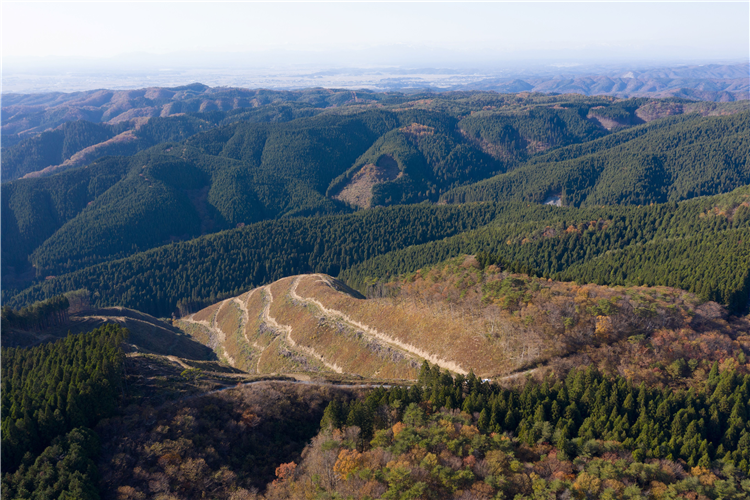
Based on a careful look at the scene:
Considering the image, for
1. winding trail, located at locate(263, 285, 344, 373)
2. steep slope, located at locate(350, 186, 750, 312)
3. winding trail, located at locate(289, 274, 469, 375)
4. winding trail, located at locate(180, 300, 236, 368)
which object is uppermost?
steep slope, located at locate(350, 186, 750, 312)

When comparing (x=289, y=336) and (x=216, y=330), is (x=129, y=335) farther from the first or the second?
(x=216, y=330)

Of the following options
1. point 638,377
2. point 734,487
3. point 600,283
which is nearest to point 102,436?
point 734,487

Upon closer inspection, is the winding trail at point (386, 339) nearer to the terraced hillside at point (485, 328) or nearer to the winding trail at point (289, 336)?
the terraced hillside at point (485, 328)

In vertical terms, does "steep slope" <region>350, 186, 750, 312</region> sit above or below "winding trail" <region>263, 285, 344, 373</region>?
above

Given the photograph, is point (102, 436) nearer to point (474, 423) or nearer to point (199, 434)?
point (199, 434)

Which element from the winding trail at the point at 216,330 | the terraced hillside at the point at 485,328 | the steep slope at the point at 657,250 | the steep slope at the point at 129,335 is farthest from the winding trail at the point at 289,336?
the steep slope at the point at 657,250

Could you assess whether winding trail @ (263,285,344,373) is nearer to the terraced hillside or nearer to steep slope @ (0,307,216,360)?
the terraced hillside

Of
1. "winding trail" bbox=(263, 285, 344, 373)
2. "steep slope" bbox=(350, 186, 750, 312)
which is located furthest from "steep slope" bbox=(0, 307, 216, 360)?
"steep slope" bbox=(350, 186, 750, 312)

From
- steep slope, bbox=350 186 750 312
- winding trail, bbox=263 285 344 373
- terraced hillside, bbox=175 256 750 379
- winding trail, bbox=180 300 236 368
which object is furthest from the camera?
winding trail, bbox=180 300 236 368
